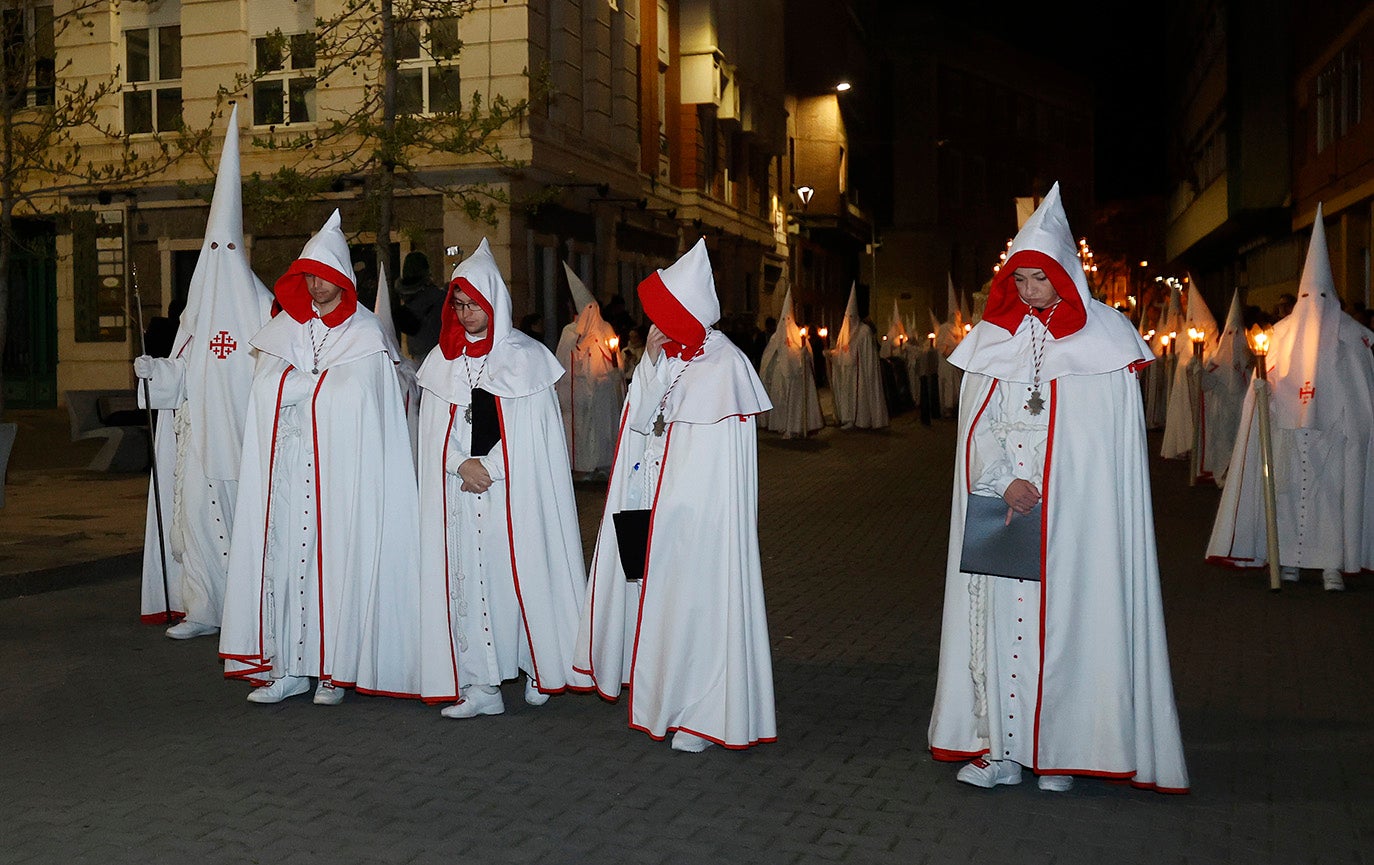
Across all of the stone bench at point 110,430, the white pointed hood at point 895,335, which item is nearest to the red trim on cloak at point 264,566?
the stone bench at point 110,430

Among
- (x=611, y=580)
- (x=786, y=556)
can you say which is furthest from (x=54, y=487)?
(x=611, y=580)

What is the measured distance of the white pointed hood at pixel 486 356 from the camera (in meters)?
7.24

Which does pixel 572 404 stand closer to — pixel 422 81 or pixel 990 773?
pixel 422 81

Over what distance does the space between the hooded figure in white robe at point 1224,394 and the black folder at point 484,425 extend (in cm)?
1142

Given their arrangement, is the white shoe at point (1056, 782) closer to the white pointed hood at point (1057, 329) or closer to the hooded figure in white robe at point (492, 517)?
the white pointed hood at point (1057, 329)

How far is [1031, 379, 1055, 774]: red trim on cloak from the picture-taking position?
5.82 meters

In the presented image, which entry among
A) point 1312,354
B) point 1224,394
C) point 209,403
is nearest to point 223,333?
point 209,403

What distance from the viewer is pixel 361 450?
7.41 meters

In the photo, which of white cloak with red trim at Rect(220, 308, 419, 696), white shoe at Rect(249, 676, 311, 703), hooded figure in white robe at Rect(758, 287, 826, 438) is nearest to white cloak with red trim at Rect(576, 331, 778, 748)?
white cloak with red trim at Rect(220, 308, 419, 696)

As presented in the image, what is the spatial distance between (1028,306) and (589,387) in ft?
42.5

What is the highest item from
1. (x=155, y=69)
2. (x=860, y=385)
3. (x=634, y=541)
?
(x=155, y=69)

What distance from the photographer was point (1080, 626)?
19.1 ft

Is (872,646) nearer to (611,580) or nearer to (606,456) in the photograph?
(611,580)

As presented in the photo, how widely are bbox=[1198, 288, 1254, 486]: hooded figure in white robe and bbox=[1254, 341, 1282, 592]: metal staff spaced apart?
20.5 feet
